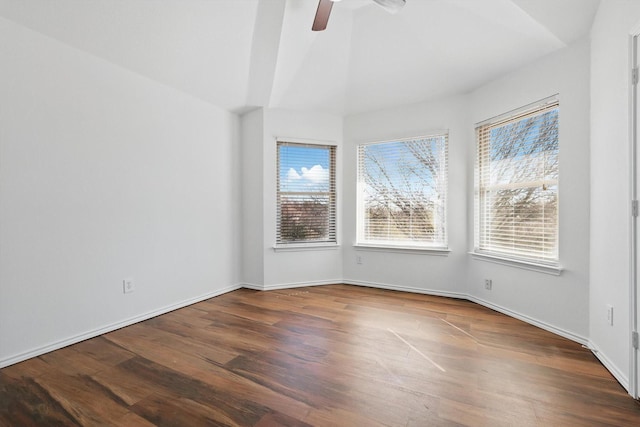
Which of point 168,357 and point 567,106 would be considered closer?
point 168,357

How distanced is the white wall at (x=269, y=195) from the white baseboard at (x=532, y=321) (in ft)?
6.57

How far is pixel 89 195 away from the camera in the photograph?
2.47m

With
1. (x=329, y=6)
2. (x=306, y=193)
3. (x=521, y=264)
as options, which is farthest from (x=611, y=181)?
(x=306, y=193)

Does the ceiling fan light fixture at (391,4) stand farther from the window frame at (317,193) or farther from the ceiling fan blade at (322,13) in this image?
the window frame at (317,193)

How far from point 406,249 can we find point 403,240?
16cm

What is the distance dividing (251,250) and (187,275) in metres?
0.89

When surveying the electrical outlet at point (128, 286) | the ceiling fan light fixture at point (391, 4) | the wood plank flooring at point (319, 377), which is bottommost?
the wood plank flooring at point (319, 377)

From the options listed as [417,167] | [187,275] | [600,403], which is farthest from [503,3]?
[187,275]

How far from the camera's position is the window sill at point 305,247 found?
3960mm

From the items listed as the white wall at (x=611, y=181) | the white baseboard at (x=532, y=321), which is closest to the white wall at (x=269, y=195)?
the white baseboard at (x=532, y=321)

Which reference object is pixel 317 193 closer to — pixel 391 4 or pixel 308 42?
pixel 308 42

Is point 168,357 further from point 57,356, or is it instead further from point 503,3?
point 503,3

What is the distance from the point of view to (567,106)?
2.50m

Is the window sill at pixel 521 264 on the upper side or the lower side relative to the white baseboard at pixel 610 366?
upper
